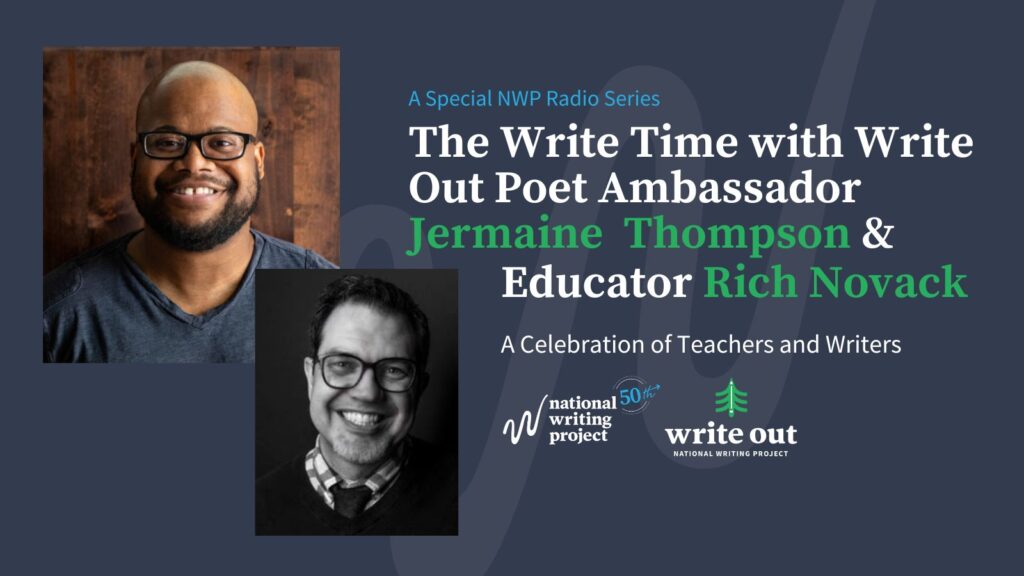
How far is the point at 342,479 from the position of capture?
14.5 ft

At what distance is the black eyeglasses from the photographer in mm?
4746

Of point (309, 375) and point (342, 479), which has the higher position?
point (309, 375)

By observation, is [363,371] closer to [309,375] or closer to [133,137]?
[309,375]

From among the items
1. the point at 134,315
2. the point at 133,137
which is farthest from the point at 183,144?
the point at 134,315

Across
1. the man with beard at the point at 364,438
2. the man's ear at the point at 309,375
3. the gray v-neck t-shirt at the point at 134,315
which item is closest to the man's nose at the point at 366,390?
the man with beard at the point at 364,438

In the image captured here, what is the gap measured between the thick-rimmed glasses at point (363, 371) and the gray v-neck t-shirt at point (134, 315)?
0.53 m

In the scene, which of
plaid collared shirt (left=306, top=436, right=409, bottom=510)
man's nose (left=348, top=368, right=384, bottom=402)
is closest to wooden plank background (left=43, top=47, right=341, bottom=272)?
man's nose (left=348, top=368, right=384, bottom=402)

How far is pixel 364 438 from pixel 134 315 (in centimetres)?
118

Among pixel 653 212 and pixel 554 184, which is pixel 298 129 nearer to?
pixel 554 184

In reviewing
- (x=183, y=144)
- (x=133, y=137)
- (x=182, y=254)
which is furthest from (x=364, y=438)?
(x=133, y=137)

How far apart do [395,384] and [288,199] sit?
1.00 m

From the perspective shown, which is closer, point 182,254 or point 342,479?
point 342,479

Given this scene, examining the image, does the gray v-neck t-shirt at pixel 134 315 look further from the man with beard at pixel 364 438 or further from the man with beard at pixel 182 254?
the man with beard at pixel 364 438

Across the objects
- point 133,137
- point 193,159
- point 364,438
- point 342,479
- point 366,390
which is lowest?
point 342,479
